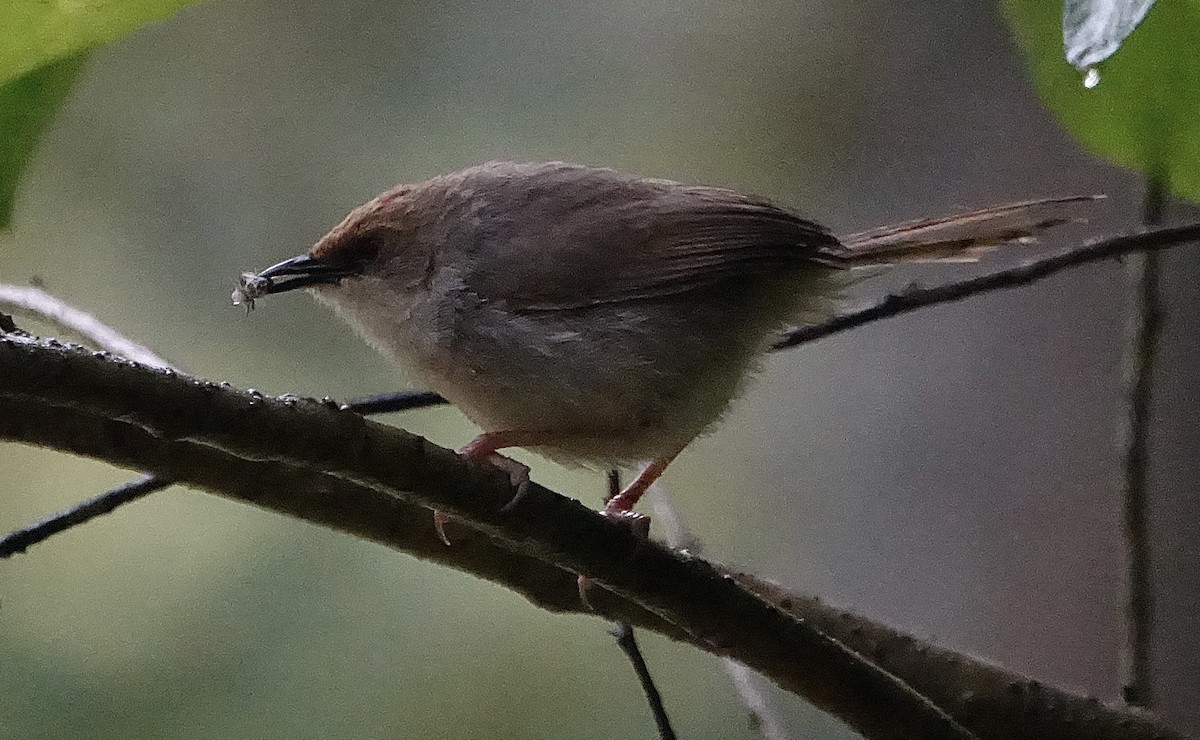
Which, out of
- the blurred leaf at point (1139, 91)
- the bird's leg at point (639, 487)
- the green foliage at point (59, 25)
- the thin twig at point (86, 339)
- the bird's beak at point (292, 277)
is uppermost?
the green foliage at point (59, 25)

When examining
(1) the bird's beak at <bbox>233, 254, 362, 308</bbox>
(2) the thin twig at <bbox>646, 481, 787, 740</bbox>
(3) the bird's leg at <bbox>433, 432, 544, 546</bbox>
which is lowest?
(2) the thin twig at <bbox>646, 481, 787, 740</bbox>

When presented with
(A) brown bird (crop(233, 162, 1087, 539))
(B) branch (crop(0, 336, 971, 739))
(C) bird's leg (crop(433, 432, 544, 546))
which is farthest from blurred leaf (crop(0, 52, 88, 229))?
(C) bird's leg (crop(433, 432, 544, 546))

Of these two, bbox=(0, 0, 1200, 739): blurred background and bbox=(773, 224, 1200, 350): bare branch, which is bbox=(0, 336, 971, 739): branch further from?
bbox=(0, 0, 1200, 739): blurred background

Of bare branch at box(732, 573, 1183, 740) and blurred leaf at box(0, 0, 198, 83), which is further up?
blurred leaf at box(0, 0, 198, 83)

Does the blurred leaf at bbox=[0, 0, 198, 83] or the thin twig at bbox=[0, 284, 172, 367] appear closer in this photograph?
the blurred leaf at bbox=[0, 0, 198, 83]

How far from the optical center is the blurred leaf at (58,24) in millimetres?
802

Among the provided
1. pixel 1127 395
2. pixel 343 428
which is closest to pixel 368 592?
pixel 1127 395

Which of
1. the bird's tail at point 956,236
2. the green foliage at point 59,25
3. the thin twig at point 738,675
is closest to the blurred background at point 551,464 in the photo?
the thin twig at point 738,675

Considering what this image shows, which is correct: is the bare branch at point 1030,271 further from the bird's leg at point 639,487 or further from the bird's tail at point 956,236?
the bird's leg at point 639,487

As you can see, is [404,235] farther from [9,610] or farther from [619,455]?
[9,610]

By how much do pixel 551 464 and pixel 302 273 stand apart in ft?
2.81

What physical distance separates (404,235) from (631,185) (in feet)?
0.90

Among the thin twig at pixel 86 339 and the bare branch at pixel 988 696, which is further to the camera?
the bare branch at pixel 988 696

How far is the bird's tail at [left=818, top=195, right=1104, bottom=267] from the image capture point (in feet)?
4.53
